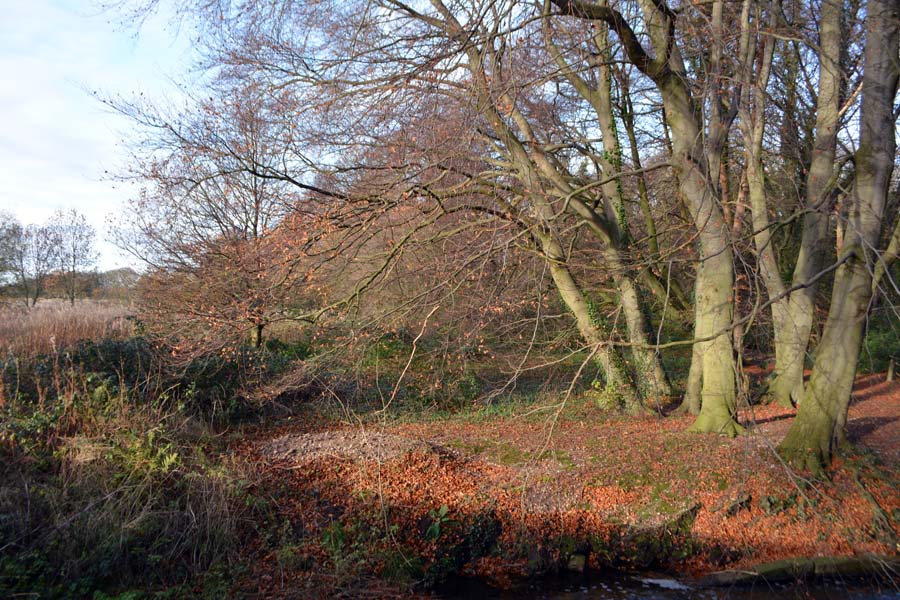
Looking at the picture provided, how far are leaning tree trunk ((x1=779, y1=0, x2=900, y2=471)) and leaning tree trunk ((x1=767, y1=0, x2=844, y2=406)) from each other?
794 millimetres

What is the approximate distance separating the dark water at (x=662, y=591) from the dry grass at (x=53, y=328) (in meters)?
6.40

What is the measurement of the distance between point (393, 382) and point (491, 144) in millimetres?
5669

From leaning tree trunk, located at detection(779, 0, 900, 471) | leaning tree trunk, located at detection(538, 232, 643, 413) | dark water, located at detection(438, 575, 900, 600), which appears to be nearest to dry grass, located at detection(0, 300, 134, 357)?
dark water, located at detection(438, 575, 900, 600)

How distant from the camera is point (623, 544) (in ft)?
23.4

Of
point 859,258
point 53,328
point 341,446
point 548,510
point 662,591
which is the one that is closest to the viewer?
point 662,591

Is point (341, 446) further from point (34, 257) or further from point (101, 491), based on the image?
point (34, 257)

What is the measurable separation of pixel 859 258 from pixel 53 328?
1129cm

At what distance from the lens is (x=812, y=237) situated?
35.8 ft

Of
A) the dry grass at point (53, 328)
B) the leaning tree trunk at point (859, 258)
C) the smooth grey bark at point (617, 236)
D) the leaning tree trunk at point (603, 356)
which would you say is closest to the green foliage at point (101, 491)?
the dry grass at point (53, 328)

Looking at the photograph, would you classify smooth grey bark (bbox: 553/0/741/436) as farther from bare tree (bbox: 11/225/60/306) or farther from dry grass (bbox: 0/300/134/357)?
bare tree (bbox: 11/225/60/306)

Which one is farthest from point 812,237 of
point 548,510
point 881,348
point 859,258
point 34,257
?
point 34,257

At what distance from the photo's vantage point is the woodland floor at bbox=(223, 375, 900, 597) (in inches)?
262

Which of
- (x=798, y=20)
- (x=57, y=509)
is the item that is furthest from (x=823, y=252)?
(x=57, y=509)

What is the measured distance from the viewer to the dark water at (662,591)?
6398mm
